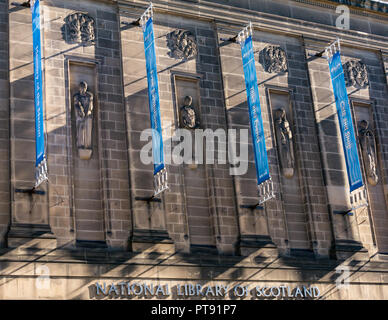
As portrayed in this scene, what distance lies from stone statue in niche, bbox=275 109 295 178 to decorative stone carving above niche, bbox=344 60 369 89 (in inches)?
160

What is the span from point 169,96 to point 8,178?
22.6ft

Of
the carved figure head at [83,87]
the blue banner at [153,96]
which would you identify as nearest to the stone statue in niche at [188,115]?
the blue banner at [153,96]

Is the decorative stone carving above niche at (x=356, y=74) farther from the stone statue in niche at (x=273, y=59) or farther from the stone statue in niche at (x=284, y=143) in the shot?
the stone statue in niche at (x=284, y=143)

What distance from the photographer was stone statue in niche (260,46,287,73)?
1166 inches

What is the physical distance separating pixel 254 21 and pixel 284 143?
5.17 meters

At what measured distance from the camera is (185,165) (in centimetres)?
2645

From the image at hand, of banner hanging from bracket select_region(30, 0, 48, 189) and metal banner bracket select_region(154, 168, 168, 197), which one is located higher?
banner hanging from bracket select_region(30, 0, 48, 189)

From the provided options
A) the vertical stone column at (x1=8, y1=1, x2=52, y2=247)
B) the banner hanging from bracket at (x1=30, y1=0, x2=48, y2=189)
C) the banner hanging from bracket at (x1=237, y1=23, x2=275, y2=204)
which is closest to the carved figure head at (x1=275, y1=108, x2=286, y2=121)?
the banner hanging from bracket at (x1=237, y1=23, x2=275, y2=204)

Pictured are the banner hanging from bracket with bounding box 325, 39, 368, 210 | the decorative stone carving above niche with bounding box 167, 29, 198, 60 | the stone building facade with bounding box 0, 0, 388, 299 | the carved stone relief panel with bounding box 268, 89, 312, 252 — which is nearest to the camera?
the stone building facade with bounding box 0, 0, 388, 299

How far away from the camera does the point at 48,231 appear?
2280cm

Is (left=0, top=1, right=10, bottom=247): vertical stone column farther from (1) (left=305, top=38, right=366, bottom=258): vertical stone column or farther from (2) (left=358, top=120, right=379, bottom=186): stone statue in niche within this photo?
(2) (left=358, top=120, right=379, bottom=186): stone statue in niche


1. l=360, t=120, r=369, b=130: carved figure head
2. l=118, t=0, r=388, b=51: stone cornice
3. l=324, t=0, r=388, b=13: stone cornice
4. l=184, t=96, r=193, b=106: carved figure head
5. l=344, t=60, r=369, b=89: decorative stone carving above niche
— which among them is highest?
l=324, t=0, r=388, b=13: stone cornice

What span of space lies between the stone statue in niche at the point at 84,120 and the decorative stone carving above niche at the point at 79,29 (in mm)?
1710

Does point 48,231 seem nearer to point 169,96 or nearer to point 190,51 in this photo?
point 169,96
